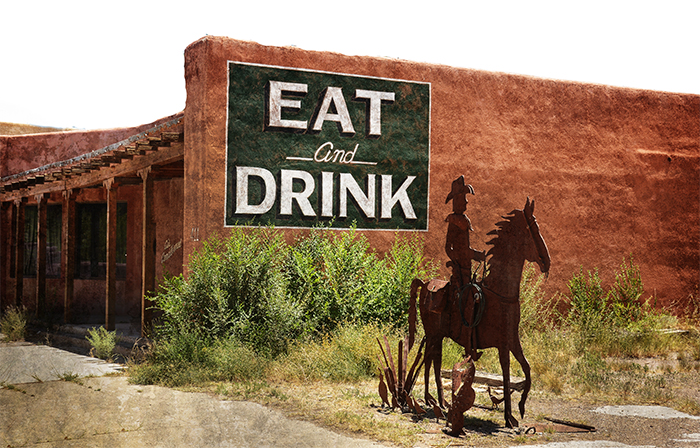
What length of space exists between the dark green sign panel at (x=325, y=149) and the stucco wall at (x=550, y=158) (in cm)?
22

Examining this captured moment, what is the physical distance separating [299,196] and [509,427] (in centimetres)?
588

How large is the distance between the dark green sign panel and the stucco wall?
22cm

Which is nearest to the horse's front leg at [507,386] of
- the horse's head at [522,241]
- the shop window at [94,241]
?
the horse's head at [522,241]

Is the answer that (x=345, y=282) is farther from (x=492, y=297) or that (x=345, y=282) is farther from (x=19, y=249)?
(x=19, y=249)

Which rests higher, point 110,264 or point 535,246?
point 535,246

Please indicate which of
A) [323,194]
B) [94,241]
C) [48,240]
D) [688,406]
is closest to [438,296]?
[688,406]

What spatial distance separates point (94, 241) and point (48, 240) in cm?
173

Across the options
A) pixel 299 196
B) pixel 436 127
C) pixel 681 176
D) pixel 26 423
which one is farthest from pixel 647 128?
pixel 26 423

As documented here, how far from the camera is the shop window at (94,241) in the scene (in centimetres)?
1638

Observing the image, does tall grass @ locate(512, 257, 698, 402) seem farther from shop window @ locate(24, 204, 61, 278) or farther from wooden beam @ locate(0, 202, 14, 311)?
wooden beam @ locate(0, 202, 14, 311)

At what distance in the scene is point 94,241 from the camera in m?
16.5

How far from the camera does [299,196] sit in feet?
36.2

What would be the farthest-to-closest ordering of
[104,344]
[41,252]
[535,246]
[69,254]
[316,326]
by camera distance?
[41,252]
[69,254]
[104,344]
[316,326]
[535,246]

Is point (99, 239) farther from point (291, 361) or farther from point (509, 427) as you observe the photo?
point (509, 427)
